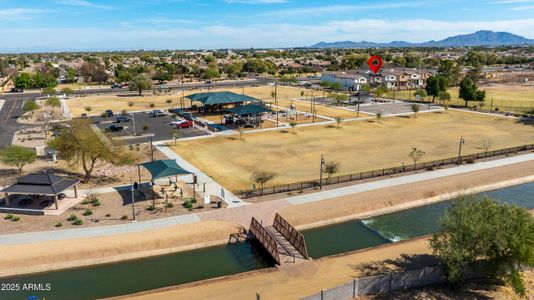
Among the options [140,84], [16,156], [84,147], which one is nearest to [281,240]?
[84,147]

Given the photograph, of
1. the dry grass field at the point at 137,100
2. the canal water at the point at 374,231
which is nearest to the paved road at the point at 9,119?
the dry grass field at the point at 137,100

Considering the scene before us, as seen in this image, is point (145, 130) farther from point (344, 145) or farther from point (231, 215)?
point (231, 215)

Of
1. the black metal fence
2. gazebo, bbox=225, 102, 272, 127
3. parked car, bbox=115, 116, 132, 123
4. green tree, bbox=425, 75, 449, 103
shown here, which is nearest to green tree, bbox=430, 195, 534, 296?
the black metal fence

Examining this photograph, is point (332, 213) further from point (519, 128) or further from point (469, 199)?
point (519, 128)

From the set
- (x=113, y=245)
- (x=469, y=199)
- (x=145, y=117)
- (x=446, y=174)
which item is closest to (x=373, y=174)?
(x=446, y=174)

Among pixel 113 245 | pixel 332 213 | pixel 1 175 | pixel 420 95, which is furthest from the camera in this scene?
pixel 420 95

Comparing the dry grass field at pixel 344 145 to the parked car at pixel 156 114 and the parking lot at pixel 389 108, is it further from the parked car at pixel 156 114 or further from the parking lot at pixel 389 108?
the parked car at pixel 156 114

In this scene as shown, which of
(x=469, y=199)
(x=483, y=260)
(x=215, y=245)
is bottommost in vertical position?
(x=215, y=245)
